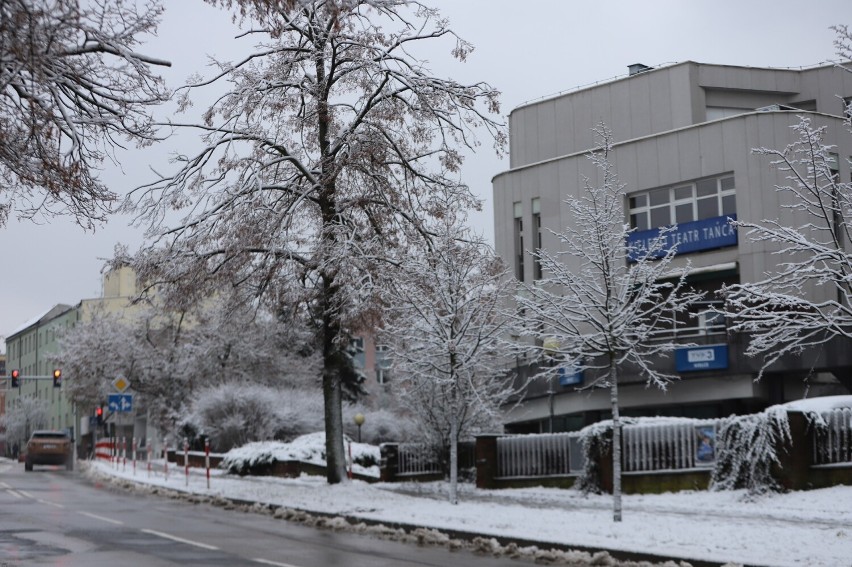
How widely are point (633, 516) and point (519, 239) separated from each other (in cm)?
3408

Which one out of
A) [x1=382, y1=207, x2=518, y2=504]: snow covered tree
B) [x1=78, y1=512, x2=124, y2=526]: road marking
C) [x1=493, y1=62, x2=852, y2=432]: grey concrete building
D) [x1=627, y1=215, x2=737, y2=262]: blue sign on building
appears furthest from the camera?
[x1=627, y1=215, x2=737, y2=262]: blue sign on building

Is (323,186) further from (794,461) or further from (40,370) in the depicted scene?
(40,370)

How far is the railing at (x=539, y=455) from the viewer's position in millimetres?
27578

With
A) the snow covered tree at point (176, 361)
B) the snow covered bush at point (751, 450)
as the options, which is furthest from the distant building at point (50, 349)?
the snow covered bush at point (751, 450)

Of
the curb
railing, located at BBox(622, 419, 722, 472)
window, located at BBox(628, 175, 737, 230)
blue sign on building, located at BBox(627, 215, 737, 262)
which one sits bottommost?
the curb

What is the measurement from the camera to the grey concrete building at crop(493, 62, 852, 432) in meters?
42.2

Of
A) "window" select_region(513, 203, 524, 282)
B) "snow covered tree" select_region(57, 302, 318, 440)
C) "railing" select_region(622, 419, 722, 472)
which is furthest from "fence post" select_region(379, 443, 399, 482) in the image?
"window" select_region(513, 203, 524, 282)

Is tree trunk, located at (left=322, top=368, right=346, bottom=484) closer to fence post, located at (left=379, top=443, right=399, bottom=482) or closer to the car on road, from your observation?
fence post, located at (left=379, top=443, right=399, bottom=482)

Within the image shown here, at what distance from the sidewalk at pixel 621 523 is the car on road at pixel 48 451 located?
22.5 metres

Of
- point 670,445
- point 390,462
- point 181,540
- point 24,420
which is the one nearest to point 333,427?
point 390,462

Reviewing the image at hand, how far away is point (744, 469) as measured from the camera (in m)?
21.7

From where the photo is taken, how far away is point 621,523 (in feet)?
56.7

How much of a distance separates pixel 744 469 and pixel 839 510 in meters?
3.17

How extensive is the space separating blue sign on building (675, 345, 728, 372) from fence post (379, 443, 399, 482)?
615 inches
